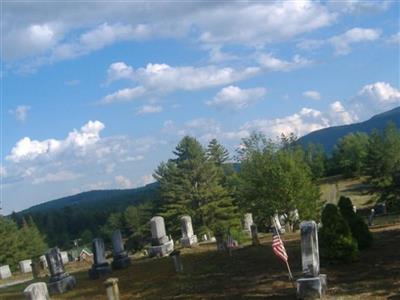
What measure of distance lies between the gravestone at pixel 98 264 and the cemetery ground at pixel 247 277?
42 centimetres

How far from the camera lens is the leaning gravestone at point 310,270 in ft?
47.3

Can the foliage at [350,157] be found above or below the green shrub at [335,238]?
above

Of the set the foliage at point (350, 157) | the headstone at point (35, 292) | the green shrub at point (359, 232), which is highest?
the foliage at point (350, 157)

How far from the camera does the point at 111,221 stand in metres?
109

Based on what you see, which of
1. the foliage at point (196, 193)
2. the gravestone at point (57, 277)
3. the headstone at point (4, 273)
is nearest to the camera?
the gravestone at point (57, 277)

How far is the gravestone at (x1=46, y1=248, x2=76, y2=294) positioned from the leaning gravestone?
1127 centimetres

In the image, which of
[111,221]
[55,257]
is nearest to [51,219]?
[111,221]

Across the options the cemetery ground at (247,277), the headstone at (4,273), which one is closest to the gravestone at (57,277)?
the cemetery ground at (247,277)

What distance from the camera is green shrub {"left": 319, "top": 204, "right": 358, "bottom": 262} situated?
17500 millimetres

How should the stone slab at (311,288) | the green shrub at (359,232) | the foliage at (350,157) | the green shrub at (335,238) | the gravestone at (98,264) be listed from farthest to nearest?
the foliage at (350,157) < the gravestone at (98,264) < the green shrub at (359,232) < the green shrub at (335,238) < the stone slab at (311,288)

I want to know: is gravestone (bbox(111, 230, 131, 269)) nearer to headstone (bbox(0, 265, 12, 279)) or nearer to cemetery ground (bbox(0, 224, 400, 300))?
cemetery ground (bbox(0, 224, 400, 300))

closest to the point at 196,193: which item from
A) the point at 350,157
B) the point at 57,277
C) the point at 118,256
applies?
the point at 118,256

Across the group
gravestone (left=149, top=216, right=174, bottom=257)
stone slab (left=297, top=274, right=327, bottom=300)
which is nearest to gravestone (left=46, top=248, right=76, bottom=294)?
gravestone (left=149, top=216, right=174, bottom=257)

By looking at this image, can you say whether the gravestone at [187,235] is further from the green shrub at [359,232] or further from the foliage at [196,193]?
the foliage at [196,193]
